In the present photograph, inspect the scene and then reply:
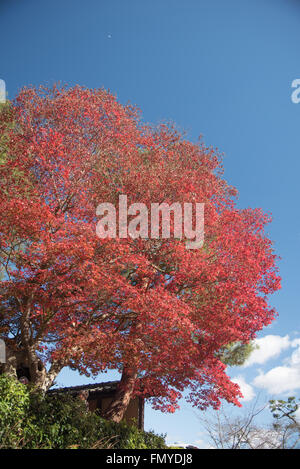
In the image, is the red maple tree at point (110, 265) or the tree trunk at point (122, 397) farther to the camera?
the tree trunk at point (122, 397)

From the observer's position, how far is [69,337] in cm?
1391

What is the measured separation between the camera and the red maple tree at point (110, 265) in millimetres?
13383

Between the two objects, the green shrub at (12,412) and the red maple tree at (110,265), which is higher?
the red maple tree at (110,265)

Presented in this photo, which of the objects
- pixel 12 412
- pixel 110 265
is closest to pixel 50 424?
pixel 12 412

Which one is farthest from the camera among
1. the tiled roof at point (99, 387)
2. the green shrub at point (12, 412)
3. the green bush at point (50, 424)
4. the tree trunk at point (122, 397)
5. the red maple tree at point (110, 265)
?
the tiled roof at point (99, 387)

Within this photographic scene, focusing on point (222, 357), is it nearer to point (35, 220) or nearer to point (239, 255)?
point (239, 255)

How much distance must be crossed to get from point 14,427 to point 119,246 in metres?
5.86

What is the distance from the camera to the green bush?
35.7 ft

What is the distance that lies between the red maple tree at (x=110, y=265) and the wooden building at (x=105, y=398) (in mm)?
1753

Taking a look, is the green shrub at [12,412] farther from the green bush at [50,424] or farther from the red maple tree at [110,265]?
the red maple tree at [110,265]

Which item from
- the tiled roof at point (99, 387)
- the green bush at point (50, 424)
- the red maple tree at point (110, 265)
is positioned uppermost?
the red maple tree at point (110, 265)

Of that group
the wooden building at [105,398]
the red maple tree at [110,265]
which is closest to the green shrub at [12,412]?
the red maple tree at [110,265]

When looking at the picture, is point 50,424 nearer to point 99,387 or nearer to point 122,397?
point 122,397

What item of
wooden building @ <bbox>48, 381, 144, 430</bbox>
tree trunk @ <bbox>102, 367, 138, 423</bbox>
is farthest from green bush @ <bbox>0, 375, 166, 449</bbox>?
wooden building @ <bbox>48, 381, 144, 430</bbox>
